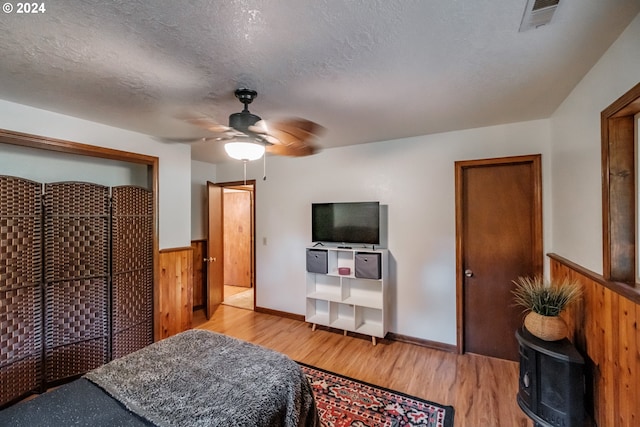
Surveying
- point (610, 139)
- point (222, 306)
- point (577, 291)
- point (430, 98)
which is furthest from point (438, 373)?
point (222, 306)

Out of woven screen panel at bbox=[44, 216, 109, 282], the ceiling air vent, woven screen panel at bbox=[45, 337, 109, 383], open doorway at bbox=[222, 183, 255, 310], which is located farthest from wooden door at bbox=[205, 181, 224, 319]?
the ceiling air vent

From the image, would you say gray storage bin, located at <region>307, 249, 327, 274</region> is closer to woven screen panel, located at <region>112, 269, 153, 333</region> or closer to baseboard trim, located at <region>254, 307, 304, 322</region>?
baseboard trim, located at <region>254, 307, 304, 322</region>

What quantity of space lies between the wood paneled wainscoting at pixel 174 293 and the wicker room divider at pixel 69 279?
12 centimetres

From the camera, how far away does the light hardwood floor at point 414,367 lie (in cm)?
215

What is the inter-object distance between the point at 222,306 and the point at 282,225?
191 centimetres

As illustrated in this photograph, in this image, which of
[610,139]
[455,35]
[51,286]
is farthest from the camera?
[51,286]

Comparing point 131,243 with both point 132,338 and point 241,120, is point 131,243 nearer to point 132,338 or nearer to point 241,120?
point 132,338

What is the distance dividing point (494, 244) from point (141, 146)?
3.96 meters

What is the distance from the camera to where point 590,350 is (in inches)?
69.9

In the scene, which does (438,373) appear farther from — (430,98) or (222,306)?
(222,306)

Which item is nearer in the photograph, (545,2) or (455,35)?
(545,2)

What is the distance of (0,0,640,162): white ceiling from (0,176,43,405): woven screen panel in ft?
2.60

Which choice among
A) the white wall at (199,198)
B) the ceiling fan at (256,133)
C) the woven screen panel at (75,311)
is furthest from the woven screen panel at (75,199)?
the white wall at (199,198)

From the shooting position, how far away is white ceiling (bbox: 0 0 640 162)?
1239 mm
